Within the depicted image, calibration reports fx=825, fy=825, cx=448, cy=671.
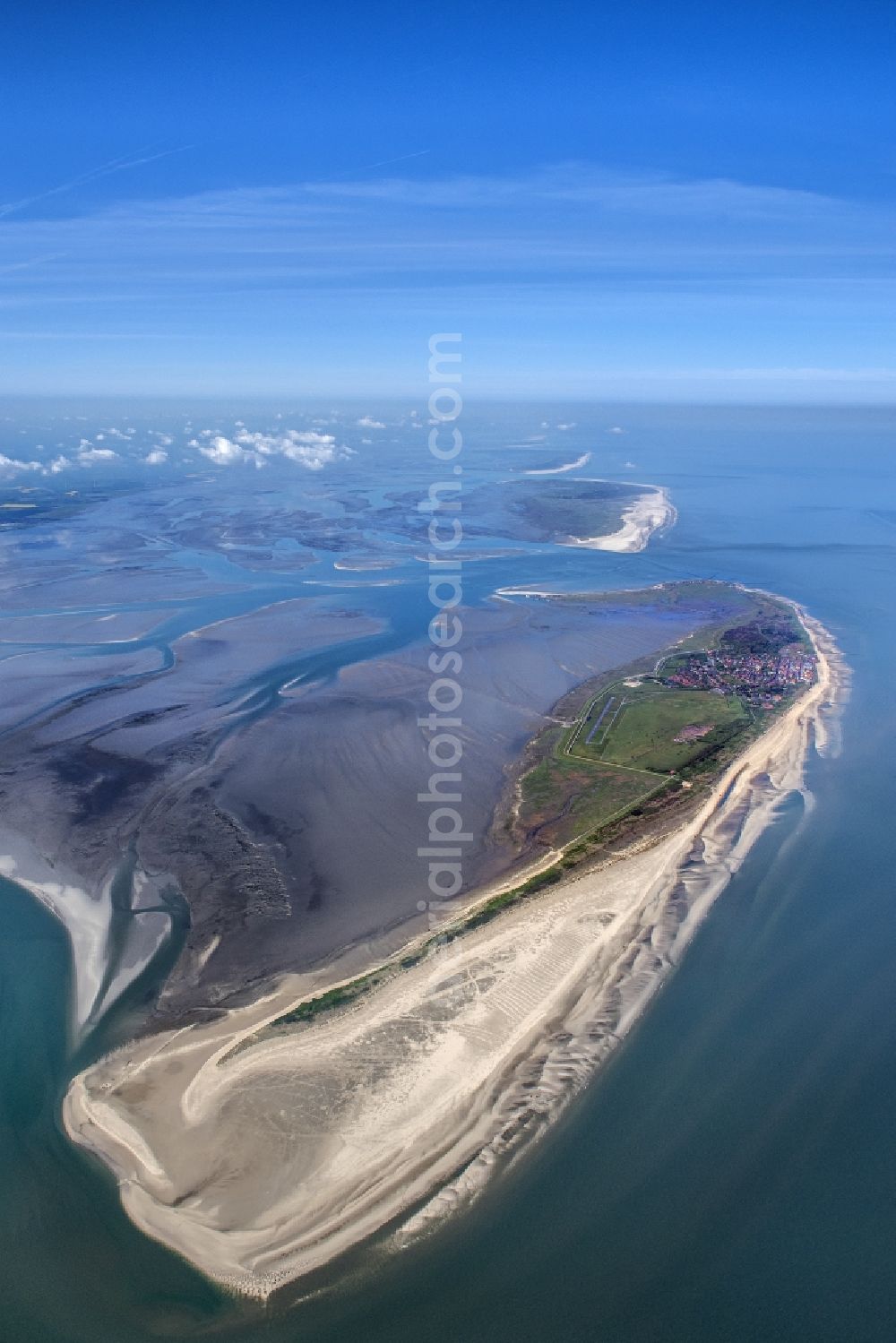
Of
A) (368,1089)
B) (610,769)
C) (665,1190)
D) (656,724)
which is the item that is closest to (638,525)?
(656,724)

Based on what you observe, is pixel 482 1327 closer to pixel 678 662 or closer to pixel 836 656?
pixel 678 662

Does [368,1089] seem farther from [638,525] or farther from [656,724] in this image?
[638,525]

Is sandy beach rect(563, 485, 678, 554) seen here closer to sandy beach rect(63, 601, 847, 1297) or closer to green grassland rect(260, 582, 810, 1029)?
green grassland rect(260, 582, 810, 1029)

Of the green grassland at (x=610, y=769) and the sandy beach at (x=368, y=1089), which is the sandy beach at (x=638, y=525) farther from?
the sandy beach at (x=368, y=1089)

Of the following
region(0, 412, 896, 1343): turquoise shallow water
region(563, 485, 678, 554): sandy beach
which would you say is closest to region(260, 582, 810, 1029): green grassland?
region(0, 412, 896, 1343): turquoise shallow water

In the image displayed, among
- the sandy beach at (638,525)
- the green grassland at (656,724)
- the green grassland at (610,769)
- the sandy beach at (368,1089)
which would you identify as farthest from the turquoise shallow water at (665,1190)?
the sandy beach at (638,525)
